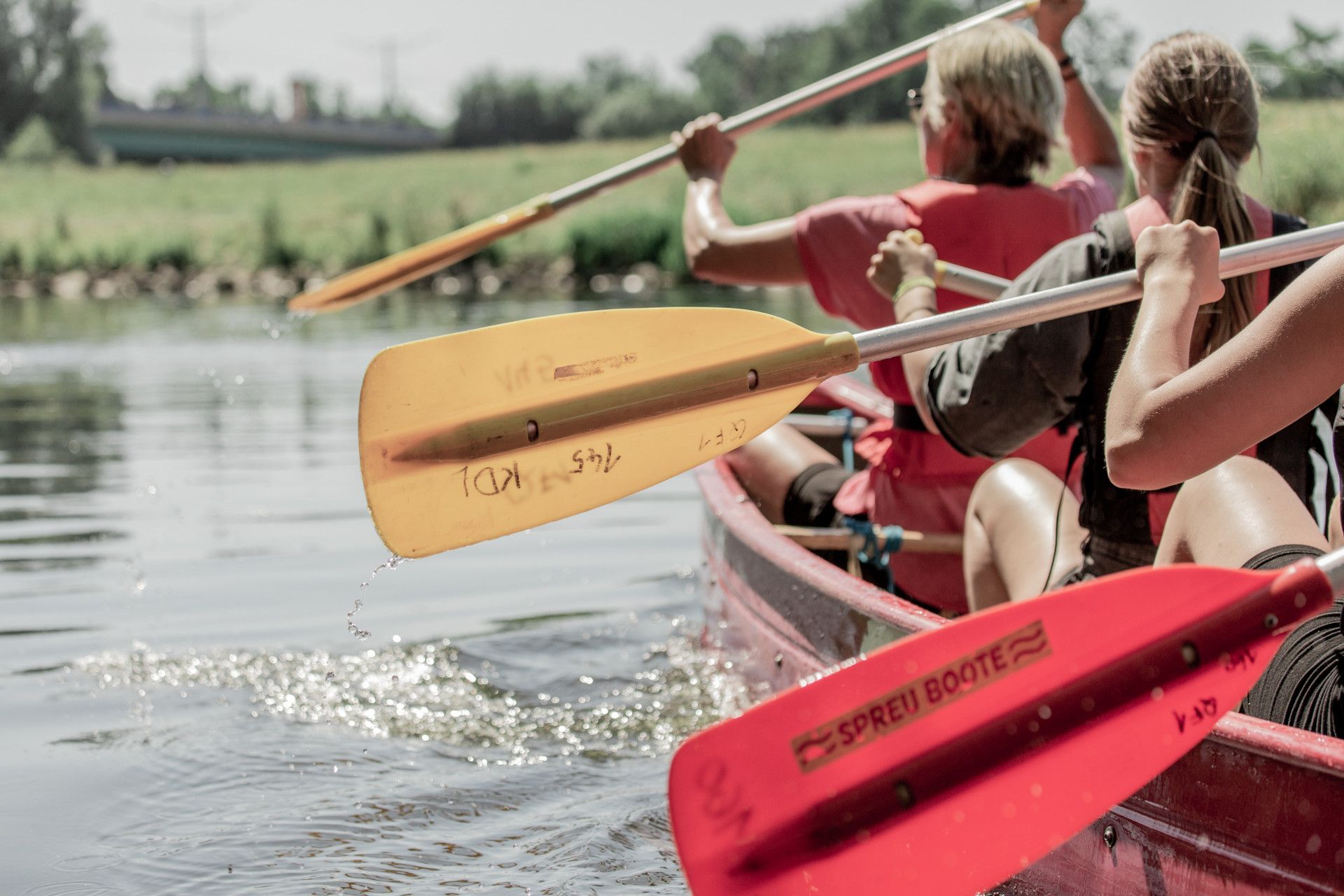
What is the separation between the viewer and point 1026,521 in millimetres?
2861

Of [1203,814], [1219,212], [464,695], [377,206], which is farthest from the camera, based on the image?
[377,206]

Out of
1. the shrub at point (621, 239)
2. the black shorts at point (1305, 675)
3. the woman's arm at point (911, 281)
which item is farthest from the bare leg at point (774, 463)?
the shrub at point (621, 239)

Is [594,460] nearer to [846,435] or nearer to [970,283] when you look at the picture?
[970,283]

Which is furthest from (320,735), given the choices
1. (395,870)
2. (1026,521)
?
(1026,521)

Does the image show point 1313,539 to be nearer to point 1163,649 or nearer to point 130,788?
point 1163,649

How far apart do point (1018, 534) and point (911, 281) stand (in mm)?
554

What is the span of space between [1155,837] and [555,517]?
3.40 feet

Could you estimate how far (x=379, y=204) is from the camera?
93.2 ft

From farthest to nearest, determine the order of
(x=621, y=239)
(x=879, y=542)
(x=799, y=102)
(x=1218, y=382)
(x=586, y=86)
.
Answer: (x=586, y=86) < (x=621, y=239) < (x=799, y=102) < (x=879, y=542) < (x=1218, y=382)

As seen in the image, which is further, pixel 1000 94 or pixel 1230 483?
pixel 1000 94

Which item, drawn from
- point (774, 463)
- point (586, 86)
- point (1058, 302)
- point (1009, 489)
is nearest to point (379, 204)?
point (774, 463)

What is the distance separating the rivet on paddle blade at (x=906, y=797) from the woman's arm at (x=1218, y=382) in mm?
468

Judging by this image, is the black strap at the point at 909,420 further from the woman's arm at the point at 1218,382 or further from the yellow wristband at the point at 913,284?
the woman's arm at the point at 1218,382

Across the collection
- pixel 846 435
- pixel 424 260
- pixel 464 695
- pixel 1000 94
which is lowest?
pixel 464 695
